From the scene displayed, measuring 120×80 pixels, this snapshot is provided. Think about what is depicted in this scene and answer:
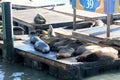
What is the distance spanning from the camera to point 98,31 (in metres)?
11.4

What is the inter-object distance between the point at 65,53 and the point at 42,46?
934 millimetres

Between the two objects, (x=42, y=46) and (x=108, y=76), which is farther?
(x=42, y=46)

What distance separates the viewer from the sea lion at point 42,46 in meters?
10.1

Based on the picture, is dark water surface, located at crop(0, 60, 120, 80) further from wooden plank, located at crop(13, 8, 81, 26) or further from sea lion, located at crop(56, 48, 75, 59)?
wooden plank, located at crop(13, 8, 81, 26)

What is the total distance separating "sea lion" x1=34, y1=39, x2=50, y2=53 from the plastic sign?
2.02 m

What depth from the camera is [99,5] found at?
11023mm

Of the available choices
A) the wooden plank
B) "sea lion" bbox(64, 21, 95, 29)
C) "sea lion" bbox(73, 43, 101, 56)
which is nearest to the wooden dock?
"sea lion" bbox(73, 43, 101, 56)

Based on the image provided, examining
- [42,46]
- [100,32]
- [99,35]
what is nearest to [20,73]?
[42,46]

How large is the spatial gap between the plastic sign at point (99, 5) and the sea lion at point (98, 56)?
154cm

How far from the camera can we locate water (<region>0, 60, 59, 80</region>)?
9.71 meters

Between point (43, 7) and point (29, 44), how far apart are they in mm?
6882

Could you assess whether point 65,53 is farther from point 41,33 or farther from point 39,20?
point 39,20

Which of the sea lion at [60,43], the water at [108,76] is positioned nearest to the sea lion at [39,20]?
the sea lion at [60,43]

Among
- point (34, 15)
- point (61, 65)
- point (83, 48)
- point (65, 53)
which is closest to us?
point (61, 65)
